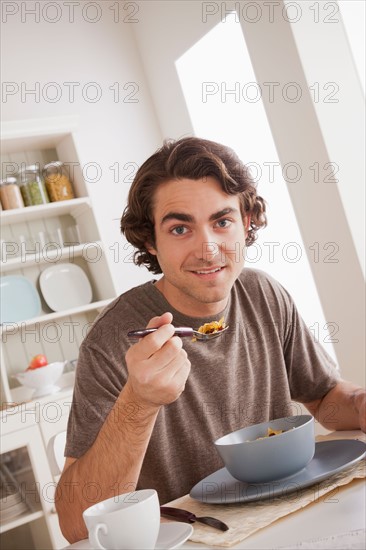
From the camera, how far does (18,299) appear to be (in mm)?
3164

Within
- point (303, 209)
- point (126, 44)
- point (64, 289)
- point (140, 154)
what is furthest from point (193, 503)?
point (126, 44)

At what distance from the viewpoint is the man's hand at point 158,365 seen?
1.02 metres

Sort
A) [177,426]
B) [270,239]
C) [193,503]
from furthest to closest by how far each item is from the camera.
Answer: [270,239], [177,426], [193,503]

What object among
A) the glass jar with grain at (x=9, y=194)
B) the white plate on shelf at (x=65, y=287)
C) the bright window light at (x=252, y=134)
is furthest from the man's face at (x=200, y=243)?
the white plate on shelf at (x=65, y=287)

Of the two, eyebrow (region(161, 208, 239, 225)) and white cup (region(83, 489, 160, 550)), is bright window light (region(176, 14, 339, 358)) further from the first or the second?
white cup (region(83, 489, 160, 550))

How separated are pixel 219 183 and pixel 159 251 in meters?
0.20

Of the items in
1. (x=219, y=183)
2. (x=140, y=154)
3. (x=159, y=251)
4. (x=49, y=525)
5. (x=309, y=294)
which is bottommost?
(x=49, y=525)

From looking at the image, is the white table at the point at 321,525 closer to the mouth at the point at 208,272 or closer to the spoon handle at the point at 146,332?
the spoon handle at the point at 146,332

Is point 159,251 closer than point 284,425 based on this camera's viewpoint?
No

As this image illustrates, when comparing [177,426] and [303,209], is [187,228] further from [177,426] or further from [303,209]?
[303,209]

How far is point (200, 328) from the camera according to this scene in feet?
4.49

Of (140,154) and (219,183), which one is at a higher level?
(140,154)

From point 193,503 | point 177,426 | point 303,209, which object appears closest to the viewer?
point 193,503

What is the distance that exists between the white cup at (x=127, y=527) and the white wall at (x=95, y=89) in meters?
2.57
